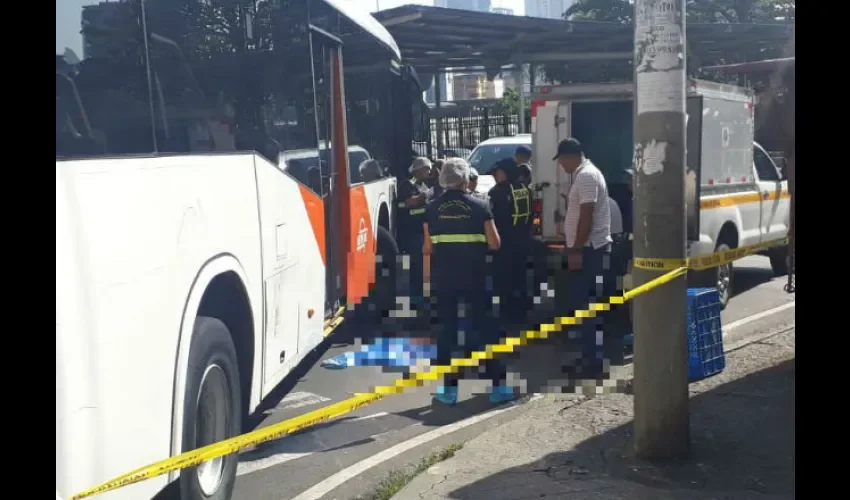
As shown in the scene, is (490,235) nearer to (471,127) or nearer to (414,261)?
(414,261)

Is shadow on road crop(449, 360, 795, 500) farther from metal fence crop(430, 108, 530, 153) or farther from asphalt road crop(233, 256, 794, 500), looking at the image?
metal fence crop(430, 108, 530, 153)

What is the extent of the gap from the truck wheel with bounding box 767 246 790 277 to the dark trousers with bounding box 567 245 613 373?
5209mm

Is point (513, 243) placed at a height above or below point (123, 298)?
below

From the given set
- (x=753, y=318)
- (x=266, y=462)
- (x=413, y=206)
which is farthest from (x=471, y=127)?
(x=266, y=462)

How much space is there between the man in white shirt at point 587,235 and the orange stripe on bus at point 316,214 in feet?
7.09

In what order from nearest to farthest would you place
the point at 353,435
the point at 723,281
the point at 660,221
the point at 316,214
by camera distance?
1. the point at 660,221
2. the point at 353,435
3. the point at 316,214
4. the point at 723,281

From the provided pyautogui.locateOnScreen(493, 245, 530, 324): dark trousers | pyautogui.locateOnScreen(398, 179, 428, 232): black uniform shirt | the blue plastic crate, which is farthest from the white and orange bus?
pyautogui.locateOnScreen(398, 179, 428, 232): black uniform shirt

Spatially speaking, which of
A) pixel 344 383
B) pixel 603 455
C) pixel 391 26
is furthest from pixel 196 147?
pixel 391 26

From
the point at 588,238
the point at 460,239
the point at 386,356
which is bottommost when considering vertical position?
the point at 386,356

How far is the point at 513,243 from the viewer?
8758mm

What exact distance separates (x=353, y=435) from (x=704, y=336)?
2709 mm
